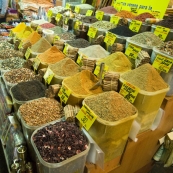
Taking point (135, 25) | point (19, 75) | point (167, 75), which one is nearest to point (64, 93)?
point (19, 75)

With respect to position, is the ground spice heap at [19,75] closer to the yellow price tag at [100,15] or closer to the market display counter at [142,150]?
the market display counter at [142,150]

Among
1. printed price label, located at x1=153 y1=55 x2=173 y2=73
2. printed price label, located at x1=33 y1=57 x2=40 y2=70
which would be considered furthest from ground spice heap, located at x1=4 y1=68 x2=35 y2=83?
printed price label, located at x1=153 y1=55 x2=173 y2=73

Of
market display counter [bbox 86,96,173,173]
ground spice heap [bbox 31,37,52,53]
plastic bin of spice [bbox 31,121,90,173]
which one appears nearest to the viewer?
plastic bin of spice [bbox 31,121,90,173]

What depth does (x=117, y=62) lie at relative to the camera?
1079 mm

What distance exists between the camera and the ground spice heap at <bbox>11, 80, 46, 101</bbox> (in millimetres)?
1016

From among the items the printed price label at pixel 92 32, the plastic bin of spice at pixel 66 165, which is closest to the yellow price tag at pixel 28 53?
the printed price label at pixel 92 32

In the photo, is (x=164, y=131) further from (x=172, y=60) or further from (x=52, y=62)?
(x=52, y=62)

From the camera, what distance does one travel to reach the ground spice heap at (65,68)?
1.10 m

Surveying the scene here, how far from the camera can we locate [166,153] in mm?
1340

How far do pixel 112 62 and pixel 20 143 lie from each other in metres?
0.67

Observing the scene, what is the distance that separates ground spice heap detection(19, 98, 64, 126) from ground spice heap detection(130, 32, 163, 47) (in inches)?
24.2

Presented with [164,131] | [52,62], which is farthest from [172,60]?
[52,62]

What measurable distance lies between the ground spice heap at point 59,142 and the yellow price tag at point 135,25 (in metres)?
0.88

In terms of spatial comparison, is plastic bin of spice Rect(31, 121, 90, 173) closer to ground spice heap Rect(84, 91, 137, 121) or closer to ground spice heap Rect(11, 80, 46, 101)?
ground spice heap Rect(84, 91, 137, 121)
